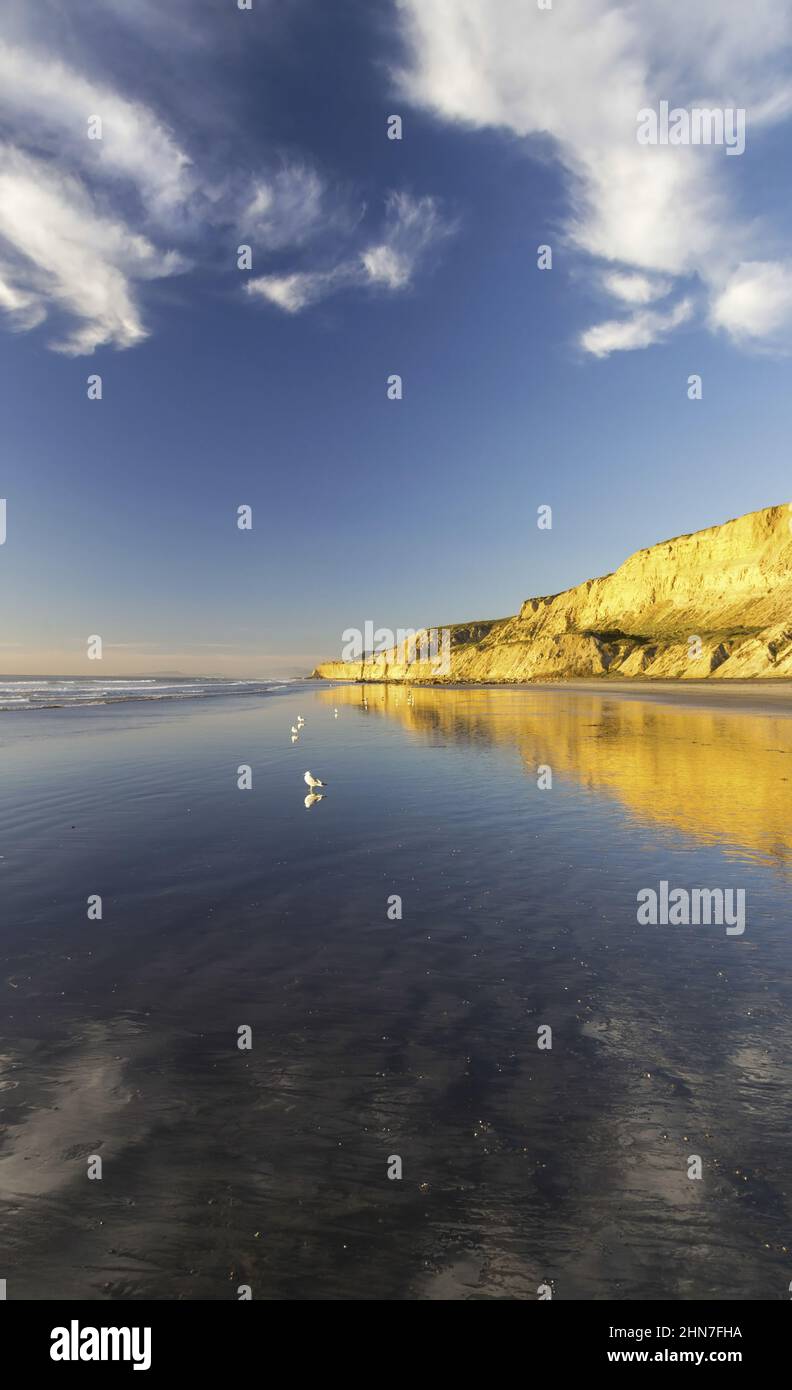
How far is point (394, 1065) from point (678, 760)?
21.3 m

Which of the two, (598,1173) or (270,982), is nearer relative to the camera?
(598,1173)

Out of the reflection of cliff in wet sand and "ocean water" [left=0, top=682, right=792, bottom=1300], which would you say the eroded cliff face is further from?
"ocean water" [left=0, top=682, right=792, bottom=1300]

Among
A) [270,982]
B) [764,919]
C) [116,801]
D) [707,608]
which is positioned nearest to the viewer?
[270,982]

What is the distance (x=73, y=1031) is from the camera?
20.6 ft

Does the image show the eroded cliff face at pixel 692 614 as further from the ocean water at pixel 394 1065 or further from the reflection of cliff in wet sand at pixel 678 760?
the ocean water at pixel 394 1065

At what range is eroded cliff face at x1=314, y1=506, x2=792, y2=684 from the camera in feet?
358

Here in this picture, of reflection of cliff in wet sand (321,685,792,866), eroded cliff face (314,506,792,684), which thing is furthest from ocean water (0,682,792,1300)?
eroded cliff face (314,506,792,684)

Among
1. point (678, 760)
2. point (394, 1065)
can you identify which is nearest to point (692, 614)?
point (678, 760)

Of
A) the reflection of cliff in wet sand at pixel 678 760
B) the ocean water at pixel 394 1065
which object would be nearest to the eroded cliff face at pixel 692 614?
the reflection of cliff in wet sand at pixel 678 760

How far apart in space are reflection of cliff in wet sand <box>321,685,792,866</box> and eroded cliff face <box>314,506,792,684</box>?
69491 millimetres
